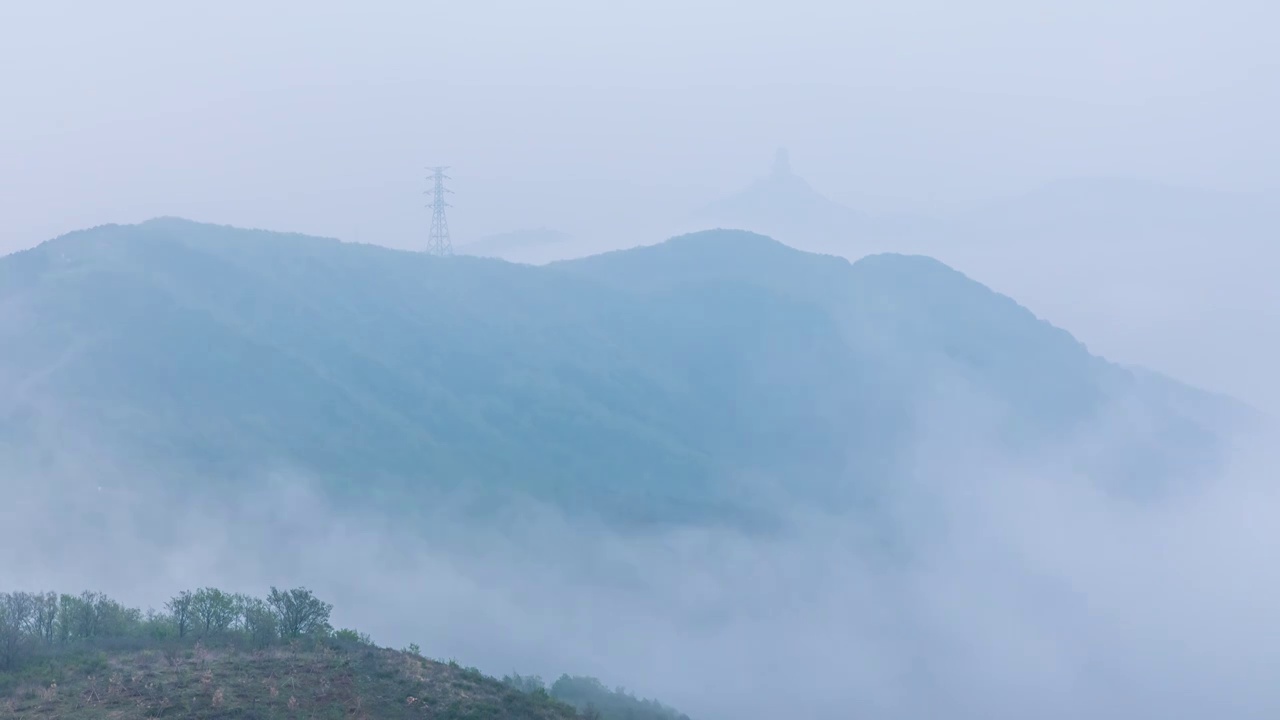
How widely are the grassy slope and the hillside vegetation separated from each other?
6 centimetres

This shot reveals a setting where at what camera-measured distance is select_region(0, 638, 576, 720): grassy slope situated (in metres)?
45.9

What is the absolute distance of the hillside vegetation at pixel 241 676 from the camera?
4644 centimetres

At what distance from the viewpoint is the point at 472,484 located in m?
183

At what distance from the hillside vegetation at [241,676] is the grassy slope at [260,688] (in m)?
0.06

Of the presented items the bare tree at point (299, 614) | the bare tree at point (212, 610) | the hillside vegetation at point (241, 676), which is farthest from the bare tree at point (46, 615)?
the bare tree at point (299, 614)

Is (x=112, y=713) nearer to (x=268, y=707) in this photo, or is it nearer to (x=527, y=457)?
(x=268, y=707)

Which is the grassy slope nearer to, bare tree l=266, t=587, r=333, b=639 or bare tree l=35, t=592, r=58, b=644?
bare tree l=266, t=587, r=333, b=639

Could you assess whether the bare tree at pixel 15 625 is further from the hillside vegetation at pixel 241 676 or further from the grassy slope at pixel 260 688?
the grassy slope at pixel 260 688

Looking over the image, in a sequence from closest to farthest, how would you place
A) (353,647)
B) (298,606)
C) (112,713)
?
(112,713) < (353,647) < (298,606)

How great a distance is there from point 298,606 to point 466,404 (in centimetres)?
12584

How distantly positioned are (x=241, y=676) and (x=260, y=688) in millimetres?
2195

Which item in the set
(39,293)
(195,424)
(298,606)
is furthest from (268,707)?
(39,293)

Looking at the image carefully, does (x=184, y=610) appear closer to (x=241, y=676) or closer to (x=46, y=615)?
(x=46, y=615)

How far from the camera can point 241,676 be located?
1987 inches
